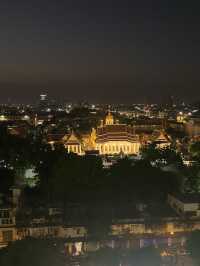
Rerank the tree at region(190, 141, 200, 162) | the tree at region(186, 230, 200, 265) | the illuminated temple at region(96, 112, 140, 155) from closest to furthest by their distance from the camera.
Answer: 1. the tree at region(186, 230, 200, 265)
2. the tree at region(190, 141, 200, 162)
3. the illuminated temple at region(96, 112, 140, 155)

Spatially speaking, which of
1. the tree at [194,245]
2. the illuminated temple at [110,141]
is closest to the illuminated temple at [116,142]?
the illuminated temple at [110,141]

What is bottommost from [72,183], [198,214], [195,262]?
[195,262]

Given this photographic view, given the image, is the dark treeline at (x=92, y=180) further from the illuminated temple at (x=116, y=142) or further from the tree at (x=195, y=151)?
the illuminated temple at (x=116, y=142)

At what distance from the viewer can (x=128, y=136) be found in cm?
3206

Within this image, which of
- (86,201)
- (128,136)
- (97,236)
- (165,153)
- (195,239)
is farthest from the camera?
(128,136)

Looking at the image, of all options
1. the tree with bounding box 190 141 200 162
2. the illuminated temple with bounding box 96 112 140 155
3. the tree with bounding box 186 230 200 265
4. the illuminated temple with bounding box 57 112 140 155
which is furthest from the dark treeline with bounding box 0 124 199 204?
the illuminated temple with bounding box 96 112 140 155

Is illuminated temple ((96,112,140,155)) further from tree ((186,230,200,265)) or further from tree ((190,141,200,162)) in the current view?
tree ((186,230,200,265))

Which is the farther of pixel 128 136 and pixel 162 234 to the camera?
pixel 128 136

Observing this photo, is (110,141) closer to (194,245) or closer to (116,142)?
(116,142)

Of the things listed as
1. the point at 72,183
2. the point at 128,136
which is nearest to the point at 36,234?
the point at 72,183

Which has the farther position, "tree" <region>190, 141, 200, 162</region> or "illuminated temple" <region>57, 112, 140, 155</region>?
"illuminated temple" <region>57, 112, 140, 155</region>

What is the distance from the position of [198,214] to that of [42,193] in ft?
20.0

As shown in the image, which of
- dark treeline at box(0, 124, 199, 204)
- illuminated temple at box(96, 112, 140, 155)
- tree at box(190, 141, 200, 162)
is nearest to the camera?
dark treeline at box(0, 124, 199, 204)

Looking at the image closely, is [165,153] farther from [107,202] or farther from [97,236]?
[97,236]
